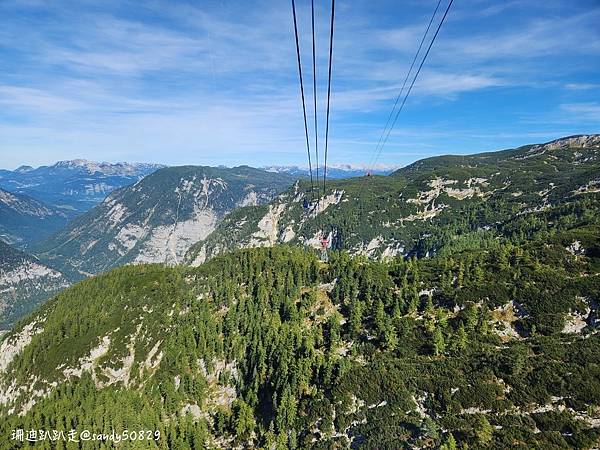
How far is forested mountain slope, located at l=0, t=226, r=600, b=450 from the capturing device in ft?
291

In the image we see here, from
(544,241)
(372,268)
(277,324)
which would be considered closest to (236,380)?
(277,324)

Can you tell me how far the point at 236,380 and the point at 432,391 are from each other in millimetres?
63830

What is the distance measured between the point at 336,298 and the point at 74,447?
9233 centimetres

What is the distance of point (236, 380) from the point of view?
127188 millimetres

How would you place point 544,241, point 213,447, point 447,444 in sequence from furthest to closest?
point 544,241, point 213,447, point 447,444

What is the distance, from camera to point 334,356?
115062mm

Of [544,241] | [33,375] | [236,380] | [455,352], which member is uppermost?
[544,241]

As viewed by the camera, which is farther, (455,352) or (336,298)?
(336,298)

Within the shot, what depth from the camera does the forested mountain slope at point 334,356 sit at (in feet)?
291

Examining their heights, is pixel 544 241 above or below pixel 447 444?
above

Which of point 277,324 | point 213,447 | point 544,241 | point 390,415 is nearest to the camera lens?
point 390,415

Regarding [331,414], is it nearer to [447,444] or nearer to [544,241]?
[447,444]

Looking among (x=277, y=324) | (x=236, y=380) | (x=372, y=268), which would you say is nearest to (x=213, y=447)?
(x=236, y=380)

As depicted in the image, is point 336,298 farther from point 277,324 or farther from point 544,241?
point 544,241
